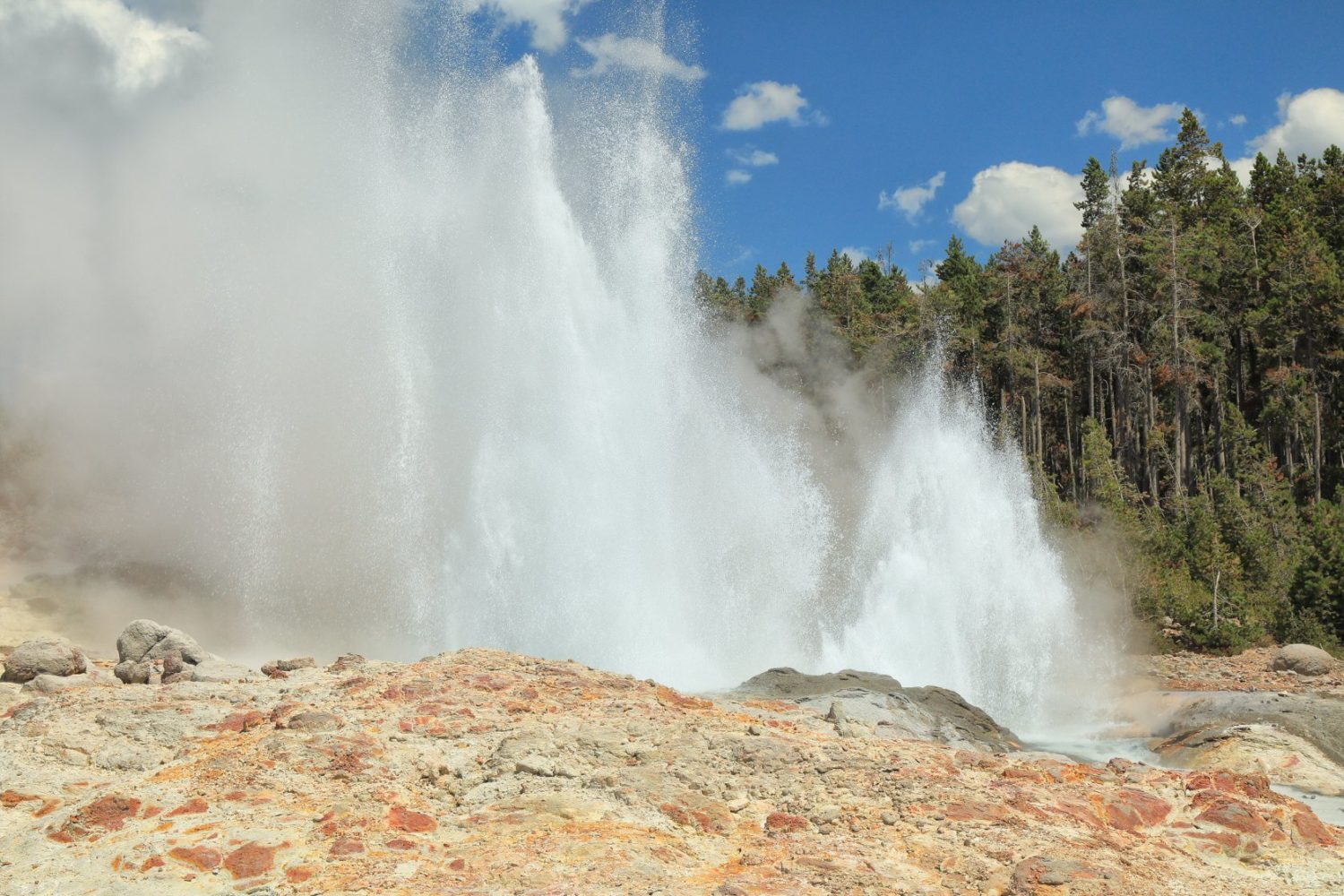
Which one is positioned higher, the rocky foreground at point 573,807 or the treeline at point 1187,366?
the treeline at point 1187,366

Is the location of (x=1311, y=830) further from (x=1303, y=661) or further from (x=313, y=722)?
(x=1303, y=661)

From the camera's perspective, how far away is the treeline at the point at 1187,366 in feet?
83.5

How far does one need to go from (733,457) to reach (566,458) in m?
4.18

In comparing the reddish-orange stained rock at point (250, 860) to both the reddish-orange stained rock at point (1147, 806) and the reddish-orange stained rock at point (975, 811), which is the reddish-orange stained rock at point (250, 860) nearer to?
the reddish-orange stained rock at point (975, 811)

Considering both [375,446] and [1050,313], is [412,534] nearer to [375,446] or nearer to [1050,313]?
[375,446]

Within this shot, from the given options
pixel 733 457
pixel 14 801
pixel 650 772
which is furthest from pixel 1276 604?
pixel 14 801

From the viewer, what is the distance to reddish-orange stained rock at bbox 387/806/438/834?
7.01 meters

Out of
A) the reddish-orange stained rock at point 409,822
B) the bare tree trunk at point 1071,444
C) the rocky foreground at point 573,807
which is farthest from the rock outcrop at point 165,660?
the bare tree trunk at point 1071,444

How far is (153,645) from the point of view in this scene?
520 inches

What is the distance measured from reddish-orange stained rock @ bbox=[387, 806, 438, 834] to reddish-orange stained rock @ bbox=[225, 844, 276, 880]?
818mm

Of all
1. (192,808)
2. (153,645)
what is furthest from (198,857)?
(153,645)

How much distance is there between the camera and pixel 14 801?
299 inches

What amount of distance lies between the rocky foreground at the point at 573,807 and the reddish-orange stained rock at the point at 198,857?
0.02 metres

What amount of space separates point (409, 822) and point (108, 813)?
2015 millimetres
